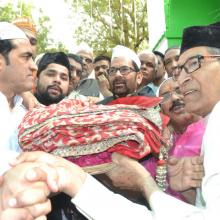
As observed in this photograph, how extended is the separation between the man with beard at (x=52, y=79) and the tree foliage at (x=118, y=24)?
13.4 m

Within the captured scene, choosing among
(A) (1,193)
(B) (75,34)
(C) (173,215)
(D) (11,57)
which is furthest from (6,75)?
(B) (75,34)

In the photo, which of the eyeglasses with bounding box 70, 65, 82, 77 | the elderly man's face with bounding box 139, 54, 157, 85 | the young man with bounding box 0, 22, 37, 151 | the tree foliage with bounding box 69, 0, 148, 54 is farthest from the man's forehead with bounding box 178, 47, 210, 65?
the tree foliage with bounding box 69, 0, 148, 54

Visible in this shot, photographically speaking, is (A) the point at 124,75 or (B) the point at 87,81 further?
(B) the point at 87,81

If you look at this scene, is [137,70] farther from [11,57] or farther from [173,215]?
[173,215]

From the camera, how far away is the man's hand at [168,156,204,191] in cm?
203

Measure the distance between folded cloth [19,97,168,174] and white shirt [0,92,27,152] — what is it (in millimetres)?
646

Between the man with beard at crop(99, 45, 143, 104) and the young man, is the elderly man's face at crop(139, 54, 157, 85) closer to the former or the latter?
the man with beard at crop(99, 45, 143, 104)

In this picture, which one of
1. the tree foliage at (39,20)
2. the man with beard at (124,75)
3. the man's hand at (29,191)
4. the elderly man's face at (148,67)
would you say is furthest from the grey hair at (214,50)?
the tree foliage at (39,20)

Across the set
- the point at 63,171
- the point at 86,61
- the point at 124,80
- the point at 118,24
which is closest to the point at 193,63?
the point at 63,171

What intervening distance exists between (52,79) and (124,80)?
0.68 meters

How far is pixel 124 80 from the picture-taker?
13.5 ft

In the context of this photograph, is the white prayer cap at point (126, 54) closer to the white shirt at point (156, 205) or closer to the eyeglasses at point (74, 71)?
the eyeglasses at point (74, 71)

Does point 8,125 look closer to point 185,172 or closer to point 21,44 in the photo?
point 21,44

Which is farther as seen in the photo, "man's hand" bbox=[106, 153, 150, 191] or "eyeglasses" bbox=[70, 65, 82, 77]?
"eyeglasses" bbox=[70, 65, 82, 77]
